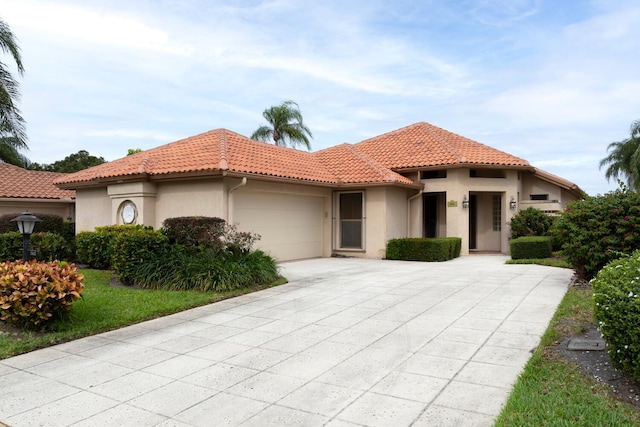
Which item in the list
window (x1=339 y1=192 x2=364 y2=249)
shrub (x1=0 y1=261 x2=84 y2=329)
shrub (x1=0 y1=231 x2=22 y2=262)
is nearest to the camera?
shrub (x1=0 y1=261 x2=84 y2=329)

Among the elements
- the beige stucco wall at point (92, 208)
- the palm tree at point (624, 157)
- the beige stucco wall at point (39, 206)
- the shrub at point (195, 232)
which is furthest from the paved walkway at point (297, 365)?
the palm tree at point (624, 157)

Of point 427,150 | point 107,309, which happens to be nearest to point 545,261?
point 427,150

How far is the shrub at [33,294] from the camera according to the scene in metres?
6.09

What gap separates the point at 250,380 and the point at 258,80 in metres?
14.0

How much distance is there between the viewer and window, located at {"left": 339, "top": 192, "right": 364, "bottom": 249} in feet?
54.2

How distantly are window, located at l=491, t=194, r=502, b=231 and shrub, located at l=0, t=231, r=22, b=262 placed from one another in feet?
55.9

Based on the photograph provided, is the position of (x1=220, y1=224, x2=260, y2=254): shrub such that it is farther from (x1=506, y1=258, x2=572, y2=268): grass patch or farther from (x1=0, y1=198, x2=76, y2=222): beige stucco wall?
(x1=0, y1=198, x2=76, y2=222): beige stucco wall

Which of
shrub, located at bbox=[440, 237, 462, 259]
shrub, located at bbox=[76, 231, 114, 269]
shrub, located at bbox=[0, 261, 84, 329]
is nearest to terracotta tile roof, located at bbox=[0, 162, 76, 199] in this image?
shrub, located at bbox=[76, 231, 114, 269]

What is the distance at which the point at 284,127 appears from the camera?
33750 mm

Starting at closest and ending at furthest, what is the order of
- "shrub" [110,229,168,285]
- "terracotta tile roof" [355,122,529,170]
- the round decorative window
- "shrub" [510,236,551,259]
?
"shrub" [110,229,168,285] < the round decorative window < "shrub" [510,236,551,259] < "terracotta tile roof" [355,122,529,170]

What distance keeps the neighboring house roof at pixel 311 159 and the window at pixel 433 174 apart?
555 mm

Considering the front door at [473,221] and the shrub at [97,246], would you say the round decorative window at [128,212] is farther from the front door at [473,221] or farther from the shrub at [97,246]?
the front door at [473,221]

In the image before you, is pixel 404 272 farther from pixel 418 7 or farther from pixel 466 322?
pixel 418 7

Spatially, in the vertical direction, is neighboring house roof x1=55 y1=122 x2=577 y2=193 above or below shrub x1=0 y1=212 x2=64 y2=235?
above
